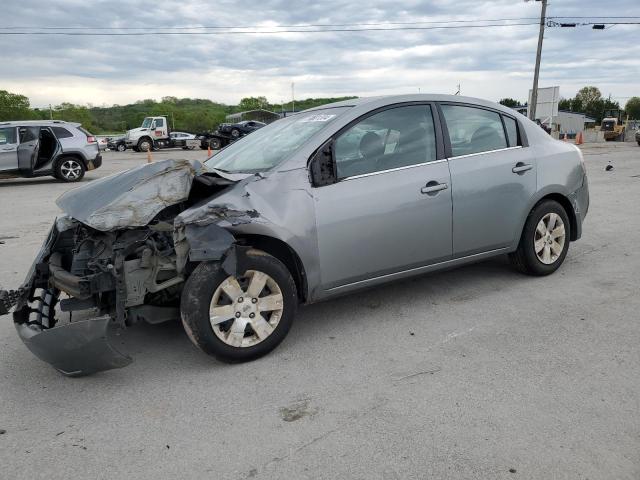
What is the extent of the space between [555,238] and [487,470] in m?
3.14

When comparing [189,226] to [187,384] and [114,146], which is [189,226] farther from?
[114,146]

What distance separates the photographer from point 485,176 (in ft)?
14.5

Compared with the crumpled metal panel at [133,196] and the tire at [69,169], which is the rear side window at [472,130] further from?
the tire at [69,169]

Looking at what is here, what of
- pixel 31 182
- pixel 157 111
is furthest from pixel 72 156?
pixel 157 111

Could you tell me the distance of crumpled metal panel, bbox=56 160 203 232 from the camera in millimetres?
3311

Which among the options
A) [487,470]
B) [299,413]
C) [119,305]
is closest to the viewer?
[487,470]

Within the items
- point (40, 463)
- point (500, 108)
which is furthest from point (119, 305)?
point (500, 108)

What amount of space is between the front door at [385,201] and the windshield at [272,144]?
0.97 feet

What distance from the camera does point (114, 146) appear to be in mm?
36656

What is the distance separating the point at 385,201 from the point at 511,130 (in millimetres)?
1639

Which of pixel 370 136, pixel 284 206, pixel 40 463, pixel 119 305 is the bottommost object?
pixel 40 463

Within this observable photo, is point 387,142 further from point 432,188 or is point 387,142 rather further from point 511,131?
point 511,131

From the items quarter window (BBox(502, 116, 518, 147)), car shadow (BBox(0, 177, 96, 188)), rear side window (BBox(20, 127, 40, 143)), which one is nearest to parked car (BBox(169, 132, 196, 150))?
car shadow (BBox(0, 177, 96, 188))

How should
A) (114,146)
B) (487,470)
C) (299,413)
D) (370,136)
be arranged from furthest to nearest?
(114,146)
(370,136)
(299,413)
(487,470)
